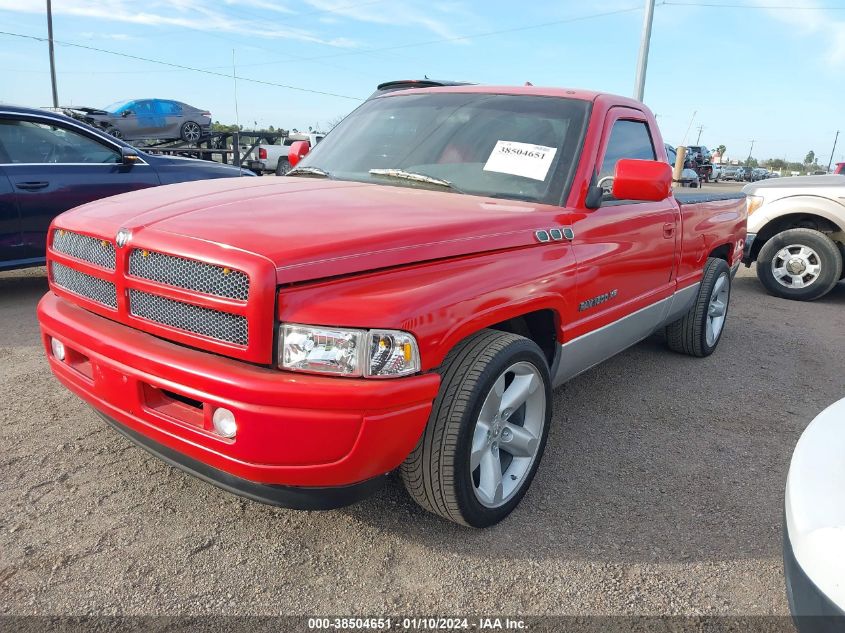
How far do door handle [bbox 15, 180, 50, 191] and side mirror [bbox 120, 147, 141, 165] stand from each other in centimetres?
76

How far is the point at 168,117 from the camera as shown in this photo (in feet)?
58.3

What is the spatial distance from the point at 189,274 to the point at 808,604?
1.91 m

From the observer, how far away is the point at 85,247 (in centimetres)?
243

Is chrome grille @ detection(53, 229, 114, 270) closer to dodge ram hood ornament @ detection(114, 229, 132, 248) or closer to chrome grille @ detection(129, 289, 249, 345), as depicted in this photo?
dodge ram hood ornament @ detection(114, 229, 132, 248)

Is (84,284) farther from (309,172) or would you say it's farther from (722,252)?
(722,252)

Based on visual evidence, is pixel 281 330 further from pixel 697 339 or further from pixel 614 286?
pixel 697 339

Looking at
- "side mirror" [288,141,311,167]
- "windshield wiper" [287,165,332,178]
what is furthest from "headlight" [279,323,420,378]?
"side mirror" [288,141,311,167]

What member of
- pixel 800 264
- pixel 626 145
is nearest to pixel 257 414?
pixel 626 145

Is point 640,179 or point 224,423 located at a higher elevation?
point 640,179

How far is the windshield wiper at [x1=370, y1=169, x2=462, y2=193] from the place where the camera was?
2975 mm

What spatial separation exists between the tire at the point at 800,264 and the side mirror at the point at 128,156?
23.1ft

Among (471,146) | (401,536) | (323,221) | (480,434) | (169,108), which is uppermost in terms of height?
(471,146)

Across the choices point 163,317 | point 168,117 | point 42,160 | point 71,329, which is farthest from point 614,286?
point 168,117

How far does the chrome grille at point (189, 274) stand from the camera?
1.91 meters
